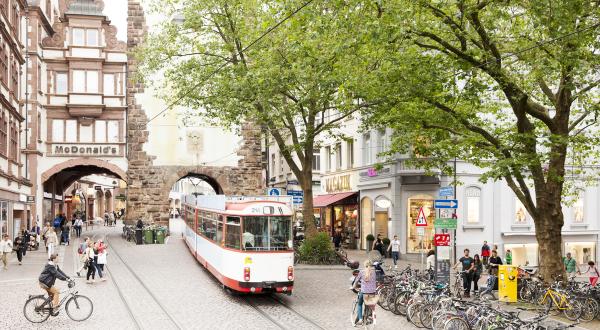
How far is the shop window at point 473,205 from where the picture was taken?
34.6 metres

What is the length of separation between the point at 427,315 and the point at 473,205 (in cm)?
1995

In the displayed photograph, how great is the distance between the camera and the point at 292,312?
691 inches

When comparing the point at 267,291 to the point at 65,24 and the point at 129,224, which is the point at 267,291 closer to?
the point at 129,224

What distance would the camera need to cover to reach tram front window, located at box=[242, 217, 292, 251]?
18.8 m

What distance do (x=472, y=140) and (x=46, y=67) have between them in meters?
31.8

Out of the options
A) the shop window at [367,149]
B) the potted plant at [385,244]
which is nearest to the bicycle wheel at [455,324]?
the potted plant at [385,244]

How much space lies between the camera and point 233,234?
1936 centimetres

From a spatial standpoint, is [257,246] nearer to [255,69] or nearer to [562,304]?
[562,304]

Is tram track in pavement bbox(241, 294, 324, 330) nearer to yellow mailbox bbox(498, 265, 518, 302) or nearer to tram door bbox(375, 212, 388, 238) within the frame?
yellow mailbox bbox(498, 265, 518, 302)

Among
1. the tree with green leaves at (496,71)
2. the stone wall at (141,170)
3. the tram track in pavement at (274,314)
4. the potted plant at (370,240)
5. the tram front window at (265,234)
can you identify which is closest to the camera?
the tram track in pavement at (274,314)

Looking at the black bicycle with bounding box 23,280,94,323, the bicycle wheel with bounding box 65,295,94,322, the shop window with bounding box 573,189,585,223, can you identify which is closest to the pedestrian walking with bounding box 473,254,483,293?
the bicycle wheel with bounding box 65,295,94,322

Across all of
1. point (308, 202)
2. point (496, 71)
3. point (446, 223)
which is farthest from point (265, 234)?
point (308, 202)

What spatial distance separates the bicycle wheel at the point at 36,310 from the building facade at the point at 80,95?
92.9 ft

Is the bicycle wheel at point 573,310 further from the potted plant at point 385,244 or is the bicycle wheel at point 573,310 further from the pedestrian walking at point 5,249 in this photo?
the pedestrian walking at point 5,249
